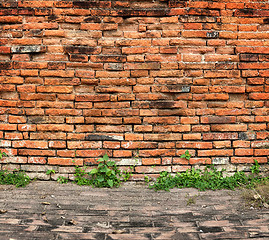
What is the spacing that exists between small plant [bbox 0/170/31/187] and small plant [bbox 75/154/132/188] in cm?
66

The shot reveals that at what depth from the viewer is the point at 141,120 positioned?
3.32 m

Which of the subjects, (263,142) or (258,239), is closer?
(258,239)

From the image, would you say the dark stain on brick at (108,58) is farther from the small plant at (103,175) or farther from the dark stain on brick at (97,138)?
the small plant at (103,175)

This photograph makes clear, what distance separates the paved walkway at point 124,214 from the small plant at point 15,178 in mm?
88

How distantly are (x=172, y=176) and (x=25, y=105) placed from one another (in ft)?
7.06

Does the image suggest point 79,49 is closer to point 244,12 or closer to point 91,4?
point 91,4

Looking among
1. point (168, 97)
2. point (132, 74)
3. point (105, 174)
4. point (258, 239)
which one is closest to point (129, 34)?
point (132, 74)

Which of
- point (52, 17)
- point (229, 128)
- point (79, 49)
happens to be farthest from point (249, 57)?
point (52, 17)

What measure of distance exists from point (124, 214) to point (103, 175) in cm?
79

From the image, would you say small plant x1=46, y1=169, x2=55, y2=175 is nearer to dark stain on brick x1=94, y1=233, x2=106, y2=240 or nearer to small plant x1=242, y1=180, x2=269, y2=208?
→ dark stain on brick x1=94, y1=233, x2=106, y2=240

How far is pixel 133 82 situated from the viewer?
3.27 m

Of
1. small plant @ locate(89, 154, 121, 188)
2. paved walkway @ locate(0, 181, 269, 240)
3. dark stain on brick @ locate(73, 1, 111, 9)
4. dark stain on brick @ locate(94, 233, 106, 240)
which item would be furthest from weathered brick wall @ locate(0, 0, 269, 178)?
dark stain on brick @ locate(94, 233, 106, 240)

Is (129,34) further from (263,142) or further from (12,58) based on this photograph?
(263,142)

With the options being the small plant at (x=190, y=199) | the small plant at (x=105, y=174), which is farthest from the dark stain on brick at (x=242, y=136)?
the small plant at (x=105, y=174)
